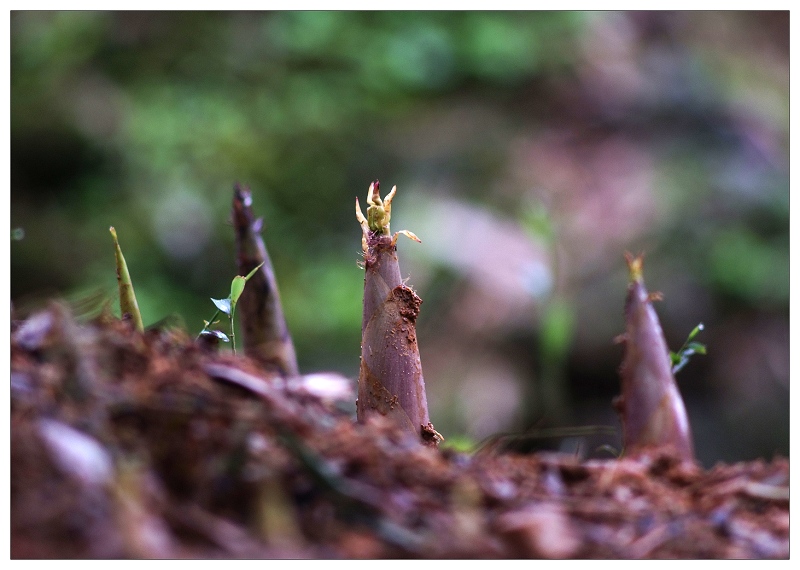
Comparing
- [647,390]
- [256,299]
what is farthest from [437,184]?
[647,390]

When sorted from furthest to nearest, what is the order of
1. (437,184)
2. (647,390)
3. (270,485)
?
(437,184)
(647,390)
(270,485)

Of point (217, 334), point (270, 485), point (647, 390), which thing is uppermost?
point (217, 334)

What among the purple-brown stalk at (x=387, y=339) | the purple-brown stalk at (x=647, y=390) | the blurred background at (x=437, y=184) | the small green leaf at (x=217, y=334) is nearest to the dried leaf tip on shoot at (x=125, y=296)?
the small green leaf at (x=217, y=334)

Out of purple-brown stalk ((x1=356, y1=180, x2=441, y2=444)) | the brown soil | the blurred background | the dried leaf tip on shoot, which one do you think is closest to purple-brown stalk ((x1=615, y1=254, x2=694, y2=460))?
the brown soil

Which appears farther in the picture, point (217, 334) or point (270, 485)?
point (217, 334)

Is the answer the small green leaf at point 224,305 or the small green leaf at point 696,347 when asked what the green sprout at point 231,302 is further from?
the small green leaf at point 696,347

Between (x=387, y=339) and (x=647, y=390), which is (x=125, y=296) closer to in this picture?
(x=387, y=339)

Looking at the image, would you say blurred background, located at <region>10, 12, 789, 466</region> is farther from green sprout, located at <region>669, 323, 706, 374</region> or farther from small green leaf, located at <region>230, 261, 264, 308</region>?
small green leaf, located at <region>230, 261, 264, 308</region>
